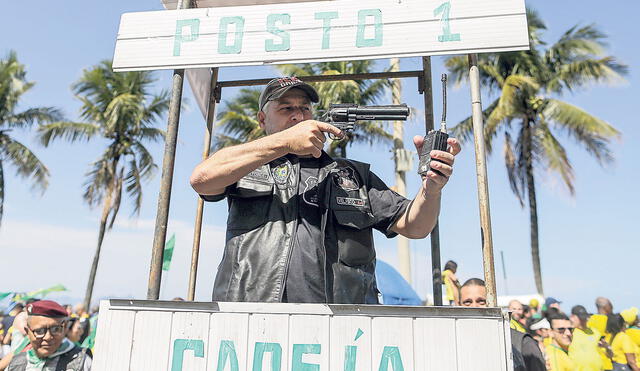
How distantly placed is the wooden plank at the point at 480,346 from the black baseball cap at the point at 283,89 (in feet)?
4.32

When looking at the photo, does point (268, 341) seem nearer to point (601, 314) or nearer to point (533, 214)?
point (601, 314)

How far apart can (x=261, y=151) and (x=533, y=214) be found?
52.6 feet

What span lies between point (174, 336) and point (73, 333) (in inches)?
266

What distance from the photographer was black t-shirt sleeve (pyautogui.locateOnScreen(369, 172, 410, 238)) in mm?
2102

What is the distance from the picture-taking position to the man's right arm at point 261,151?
1742 mm

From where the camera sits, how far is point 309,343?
4.96 ft

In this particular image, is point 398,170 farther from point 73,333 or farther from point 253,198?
point 253,198

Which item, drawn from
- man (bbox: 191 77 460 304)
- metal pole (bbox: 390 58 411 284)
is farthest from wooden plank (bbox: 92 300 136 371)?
metal pole (bbox: 390 58 411 284)

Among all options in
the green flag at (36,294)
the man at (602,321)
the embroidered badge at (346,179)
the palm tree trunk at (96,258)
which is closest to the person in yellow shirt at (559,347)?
the man at (602,321)

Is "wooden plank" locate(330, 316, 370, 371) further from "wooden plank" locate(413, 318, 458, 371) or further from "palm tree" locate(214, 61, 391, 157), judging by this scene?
"palm tree" locate(214, 61, 391, 157)

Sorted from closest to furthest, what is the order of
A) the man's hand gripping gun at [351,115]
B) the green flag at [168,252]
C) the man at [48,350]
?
the man's hand gripping gun at [351,115] → the man at [48,350] → the green flag at [168,252]

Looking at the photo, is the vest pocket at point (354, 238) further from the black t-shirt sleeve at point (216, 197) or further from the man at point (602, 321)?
the man at point (602, 321)

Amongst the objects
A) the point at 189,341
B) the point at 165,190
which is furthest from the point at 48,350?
the point at 189,341

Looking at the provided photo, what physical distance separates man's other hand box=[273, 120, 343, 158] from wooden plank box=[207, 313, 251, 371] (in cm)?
65
